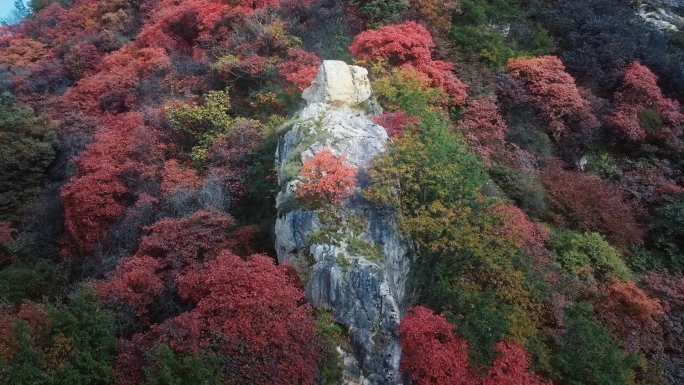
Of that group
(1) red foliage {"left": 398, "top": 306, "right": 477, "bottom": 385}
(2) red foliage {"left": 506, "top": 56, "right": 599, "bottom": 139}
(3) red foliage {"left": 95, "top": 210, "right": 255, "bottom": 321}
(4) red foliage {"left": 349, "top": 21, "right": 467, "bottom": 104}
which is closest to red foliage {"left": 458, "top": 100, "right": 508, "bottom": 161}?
(4) red foliage {"left": 349, "top": 21, "right": 467, "bottom": 104}

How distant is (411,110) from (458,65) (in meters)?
6.81

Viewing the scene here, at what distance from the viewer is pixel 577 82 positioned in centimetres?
2462

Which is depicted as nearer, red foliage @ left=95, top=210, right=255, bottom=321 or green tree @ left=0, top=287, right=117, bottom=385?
green tree @ left=0, top=287, right=117, bottom=385

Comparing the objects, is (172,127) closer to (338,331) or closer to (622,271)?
(338,331)

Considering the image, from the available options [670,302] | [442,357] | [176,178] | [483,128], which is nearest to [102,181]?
[176,178]

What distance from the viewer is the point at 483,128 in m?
20.7

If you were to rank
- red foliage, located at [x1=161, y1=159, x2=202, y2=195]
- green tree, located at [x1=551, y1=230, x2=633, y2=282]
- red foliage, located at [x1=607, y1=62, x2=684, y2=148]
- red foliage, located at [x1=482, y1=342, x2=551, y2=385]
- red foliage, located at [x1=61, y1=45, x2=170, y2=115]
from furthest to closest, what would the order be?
red foliage, located at [x1=61, y1=45, x2=170, y2=115] → red foliage, located at [x1=607, y1=62, x2=684, y2=148] → red foliage, located at [x1=161, y1=159, x2=202, y2=195] → green tree, located at [x1=551, y1=230, x2=633, y2=282] → red foliage, located at [x1=482, y1=342, x2=551, y2=385]

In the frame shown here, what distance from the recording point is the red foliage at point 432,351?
11.0 meters

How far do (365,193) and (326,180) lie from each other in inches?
46.3

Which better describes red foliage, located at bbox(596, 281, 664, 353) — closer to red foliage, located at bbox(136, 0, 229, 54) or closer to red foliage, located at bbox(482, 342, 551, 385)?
red foliage, located at bbox(482, 342, 551, 385)

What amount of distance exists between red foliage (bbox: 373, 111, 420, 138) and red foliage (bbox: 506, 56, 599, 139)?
8824 millimetres

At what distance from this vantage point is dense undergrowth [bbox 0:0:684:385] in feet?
36.0

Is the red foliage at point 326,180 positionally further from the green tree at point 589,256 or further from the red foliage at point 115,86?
the red foliage at point 115,86

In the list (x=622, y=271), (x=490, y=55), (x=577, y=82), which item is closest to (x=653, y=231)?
(x=622, y=271)
